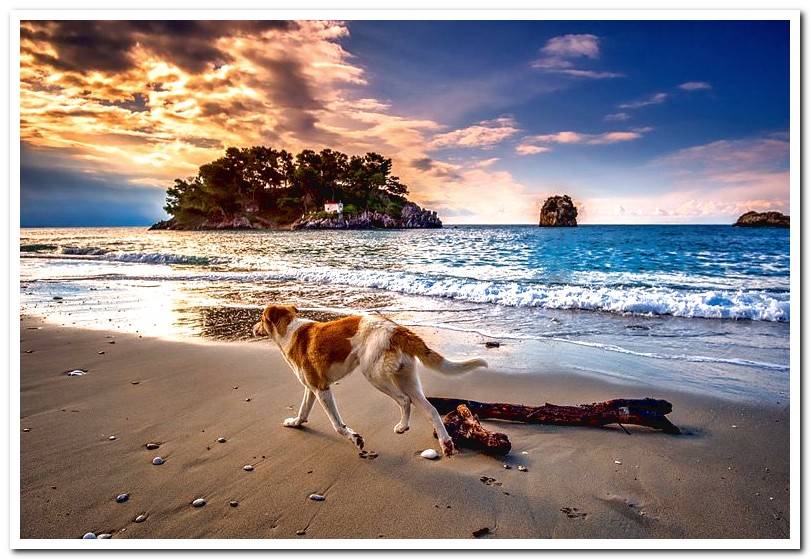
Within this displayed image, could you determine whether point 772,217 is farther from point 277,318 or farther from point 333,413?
point 277,318

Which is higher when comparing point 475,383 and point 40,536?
point 475,383

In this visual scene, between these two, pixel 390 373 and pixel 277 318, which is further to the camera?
pixel 277 318

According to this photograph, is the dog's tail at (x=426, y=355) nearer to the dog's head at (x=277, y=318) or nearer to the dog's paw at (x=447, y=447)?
the dog's paw at (x=447, y=447)

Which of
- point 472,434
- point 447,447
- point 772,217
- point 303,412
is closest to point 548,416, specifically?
point 472,434

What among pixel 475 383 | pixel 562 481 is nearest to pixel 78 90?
pixel 475 383

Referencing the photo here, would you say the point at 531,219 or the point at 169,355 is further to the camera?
the point at 531,219
